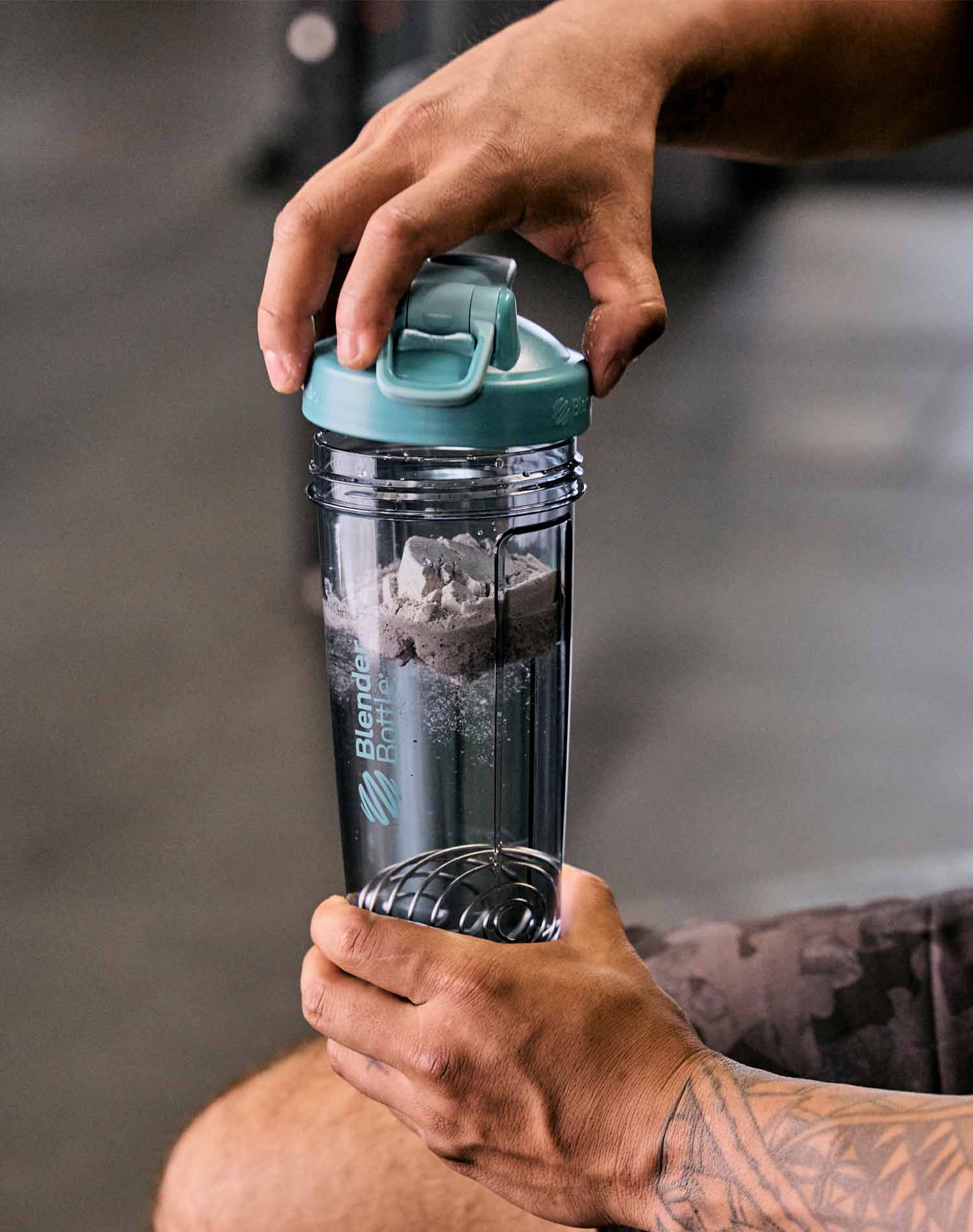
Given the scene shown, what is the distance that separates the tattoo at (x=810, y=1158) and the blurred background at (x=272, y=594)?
961 millimetres

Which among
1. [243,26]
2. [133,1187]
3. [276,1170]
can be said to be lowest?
[133,1187]

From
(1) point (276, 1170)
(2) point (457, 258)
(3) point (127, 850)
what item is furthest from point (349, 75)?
(1) point (276, 1170)

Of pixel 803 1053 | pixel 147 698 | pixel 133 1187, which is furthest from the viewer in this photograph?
pixel 147 698

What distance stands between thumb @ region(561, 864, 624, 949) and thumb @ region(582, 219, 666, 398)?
37 cm

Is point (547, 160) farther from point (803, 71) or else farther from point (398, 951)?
point (398, 951)

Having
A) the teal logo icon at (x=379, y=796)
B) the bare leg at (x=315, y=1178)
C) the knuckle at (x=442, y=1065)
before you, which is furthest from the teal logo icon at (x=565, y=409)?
the bare leg at (x=315, y=1178)

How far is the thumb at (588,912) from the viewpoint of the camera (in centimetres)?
85

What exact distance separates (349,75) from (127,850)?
186cm

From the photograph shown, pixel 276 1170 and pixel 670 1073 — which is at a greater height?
pixel 670 1073

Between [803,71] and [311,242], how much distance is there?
545mm

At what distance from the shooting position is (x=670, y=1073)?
750mm

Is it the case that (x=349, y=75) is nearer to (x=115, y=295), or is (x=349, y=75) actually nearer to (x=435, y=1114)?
(x=115, y=295)

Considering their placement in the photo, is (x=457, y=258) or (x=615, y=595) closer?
(x=457, y=258)

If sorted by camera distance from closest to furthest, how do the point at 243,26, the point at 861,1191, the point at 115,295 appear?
the point at 861,1191, the point at 115,295, the point at 243,26
